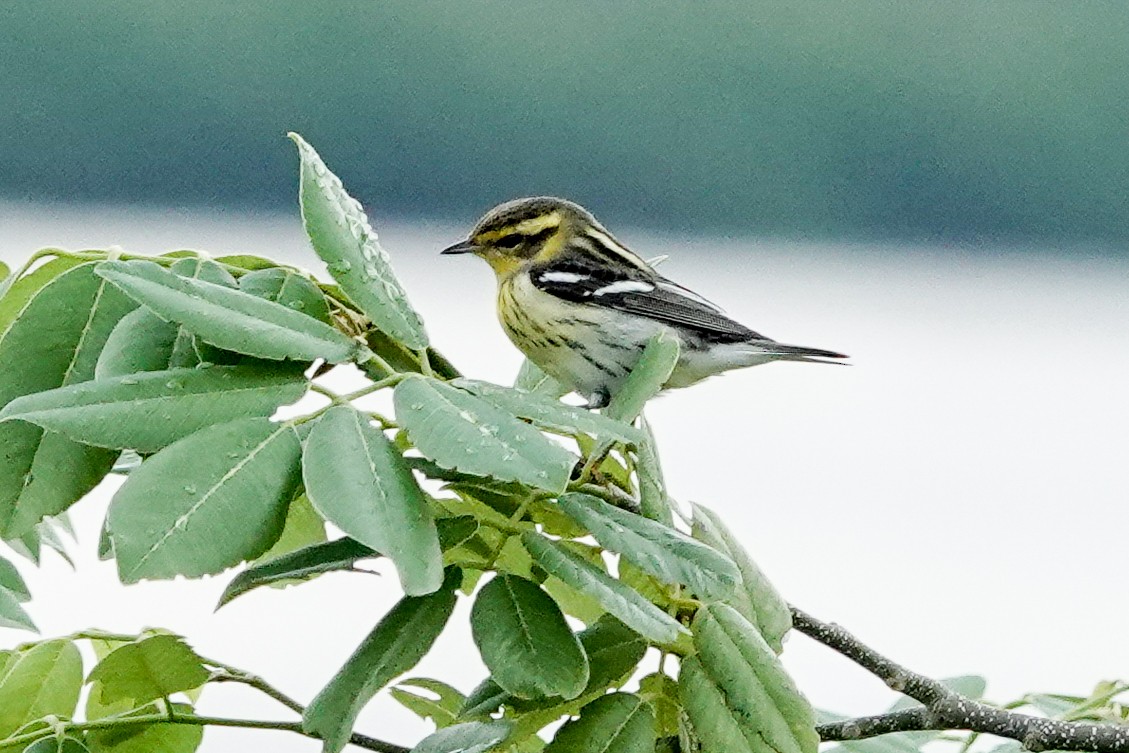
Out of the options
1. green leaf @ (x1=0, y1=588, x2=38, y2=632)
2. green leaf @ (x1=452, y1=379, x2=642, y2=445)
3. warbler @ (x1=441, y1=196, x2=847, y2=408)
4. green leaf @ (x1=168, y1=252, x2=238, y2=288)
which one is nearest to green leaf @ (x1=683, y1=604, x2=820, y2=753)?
green leaf @ (x1=452, y1=379, x2=642, y2=445)

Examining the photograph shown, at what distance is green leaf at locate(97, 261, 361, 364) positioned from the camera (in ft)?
2.41

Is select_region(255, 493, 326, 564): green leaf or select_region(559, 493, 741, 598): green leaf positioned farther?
select_region(255, 493, 326, 564): green leaf

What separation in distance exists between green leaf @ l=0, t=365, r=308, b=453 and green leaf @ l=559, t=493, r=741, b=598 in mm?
155

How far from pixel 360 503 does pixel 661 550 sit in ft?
0.46

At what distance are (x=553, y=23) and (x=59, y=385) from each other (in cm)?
495

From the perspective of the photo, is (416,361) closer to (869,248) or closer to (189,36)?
(189,36)

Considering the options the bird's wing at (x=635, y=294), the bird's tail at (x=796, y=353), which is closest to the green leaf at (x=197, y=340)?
the bird's tail at (x=796, y=353)

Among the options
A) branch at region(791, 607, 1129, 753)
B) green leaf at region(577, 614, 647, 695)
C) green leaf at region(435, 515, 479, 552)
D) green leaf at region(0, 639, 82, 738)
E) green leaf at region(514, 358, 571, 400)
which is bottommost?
green leaf at region(0, 639, 82, 738)

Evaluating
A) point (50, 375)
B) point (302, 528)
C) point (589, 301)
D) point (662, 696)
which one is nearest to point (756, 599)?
point (662, 696)

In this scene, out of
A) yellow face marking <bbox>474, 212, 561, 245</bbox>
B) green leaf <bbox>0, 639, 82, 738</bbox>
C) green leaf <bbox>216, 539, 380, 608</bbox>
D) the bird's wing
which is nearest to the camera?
green leaf <bbox>216, 539, 380, 608</bbox>

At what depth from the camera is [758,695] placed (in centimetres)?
73

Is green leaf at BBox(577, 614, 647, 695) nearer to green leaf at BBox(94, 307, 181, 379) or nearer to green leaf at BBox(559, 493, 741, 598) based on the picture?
green leaf at BBox(559, 493, 741, 598)

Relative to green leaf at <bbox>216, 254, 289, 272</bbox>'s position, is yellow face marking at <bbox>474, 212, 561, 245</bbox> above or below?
above

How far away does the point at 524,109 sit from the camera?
20.2 feet
